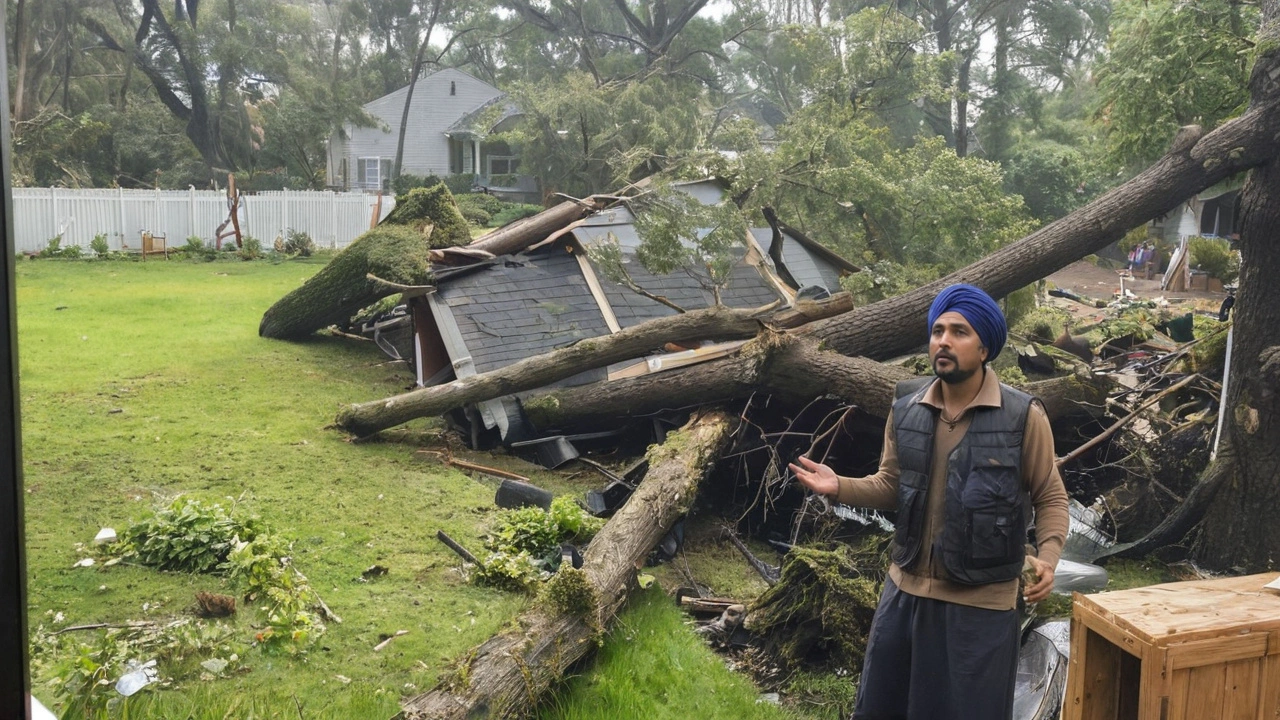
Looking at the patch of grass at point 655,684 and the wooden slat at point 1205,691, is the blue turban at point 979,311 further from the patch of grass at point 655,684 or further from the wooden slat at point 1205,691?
the patch of grass at point 655,684

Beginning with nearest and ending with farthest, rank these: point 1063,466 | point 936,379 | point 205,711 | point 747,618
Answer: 1. point 936,379
2. point 205,711
3. point 747,618
4. point 1063,466

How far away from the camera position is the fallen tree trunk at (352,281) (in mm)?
9102

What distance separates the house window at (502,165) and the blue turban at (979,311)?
33.3 metres

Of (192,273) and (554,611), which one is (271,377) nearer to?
(554,611)

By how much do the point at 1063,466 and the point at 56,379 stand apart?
8430mm

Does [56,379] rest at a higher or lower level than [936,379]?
lower

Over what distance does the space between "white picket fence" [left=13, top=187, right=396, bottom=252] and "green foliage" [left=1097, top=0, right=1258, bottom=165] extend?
531 inches

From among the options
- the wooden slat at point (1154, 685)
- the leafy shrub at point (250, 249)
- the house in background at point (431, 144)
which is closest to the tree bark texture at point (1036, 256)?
the wooden slat at point (1154, 685)

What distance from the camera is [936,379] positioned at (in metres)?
3.22

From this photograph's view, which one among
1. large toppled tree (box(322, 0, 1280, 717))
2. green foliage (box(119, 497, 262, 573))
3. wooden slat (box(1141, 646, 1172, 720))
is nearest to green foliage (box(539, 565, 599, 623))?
large toppled tree (box(322, 0, 1280, 717))

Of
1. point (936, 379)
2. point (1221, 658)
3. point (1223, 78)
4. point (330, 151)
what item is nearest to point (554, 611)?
point (936, 379)

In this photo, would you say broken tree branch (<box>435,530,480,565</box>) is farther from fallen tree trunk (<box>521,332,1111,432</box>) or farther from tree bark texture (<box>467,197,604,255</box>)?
tree bark texture (<box>467,197,604,255</box>)

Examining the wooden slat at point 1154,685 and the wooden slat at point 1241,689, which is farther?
the wooden slat at point 1241,689

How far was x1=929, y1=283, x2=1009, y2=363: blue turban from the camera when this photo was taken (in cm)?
306
